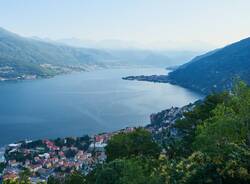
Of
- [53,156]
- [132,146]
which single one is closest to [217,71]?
[53,156]

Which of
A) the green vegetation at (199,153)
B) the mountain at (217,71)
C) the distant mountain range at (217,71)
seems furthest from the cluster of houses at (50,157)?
the mountain at (217,71)

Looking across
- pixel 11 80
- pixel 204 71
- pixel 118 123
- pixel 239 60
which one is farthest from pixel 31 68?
pixel 118 123

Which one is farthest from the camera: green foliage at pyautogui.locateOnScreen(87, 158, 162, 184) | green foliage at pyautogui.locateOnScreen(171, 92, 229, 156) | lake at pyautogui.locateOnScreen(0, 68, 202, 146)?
lake at pyautogui.locateOnScreen(0, 68, 202, 146)

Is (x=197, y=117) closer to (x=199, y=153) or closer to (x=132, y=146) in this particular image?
(x=132, y=146)

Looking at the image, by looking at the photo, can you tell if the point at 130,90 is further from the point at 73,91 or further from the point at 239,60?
the point at 239,60

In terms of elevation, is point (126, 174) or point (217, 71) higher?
point (217, 71)

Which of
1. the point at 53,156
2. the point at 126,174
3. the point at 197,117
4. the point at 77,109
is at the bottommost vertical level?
the point at 53,156

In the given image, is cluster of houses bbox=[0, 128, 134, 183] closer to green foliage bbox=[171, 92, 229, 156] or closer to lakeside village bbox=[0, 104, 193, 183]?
lakeside village bbox=[0, 104, 193, 183]

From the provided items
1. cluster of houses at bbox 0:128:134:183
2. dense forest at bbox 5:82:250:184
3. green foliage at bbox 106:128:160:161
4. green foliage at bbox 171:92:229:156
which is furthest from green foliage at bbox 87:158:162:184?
cluster of houses at bbox 0:128:134:183
